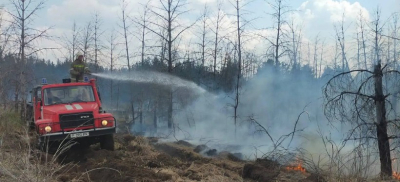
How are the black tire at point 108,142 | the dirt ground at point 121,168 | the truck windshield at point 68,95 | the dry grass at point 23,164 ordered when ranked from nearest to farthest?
the dry grass at point 23,164
the dirt ground at point 121,168
the truck windshield at point 68,95
the black tire at point 108,142

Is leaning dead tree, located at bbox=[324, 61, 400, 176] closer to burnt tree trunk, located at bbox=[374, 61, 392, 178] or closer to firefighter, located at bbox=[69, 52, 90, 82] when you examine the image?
burnt tree trunk, located at bbox=[374, 61, 392, 178]

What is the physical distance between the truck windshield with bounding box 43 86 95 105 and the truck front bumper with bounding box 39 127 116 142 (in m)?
1.27

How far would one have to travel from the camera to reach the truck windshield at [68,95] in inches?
449

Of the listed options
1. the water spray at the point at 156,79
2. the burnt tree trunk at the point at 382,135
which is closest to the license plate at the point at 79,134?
the water spray at the point at 156,79

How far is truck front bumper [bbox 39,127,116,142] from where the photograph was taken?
10338 mm

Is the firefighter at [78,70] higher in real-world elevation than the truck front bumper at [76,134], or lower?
higher

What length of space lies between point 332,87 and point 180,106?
1276 centimetres

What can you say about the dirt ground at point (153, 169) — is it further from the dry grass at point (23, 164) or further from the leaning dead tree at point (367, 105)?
the leaning dead tree at point (367, 105)

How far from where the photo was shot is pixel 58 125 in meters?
10.6

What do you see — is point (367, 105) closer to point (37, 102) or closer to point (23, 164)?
point (23, 164)

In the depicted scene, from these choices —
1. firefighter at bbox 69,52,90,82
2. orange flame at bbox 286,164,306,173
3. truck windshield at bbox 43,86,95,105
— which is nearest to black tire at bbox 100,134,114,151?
truck windshield at bbox 43,86,95,105

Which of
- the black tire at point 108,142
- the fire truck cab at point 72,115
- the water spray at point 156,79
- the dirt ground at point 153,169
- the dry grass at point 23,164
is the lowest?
the dirt ground at point 153,169

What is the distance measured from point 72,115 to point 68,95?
1074 millimetres

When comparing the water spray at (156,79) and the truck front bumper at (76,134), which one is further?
the water spray at (156,79)
